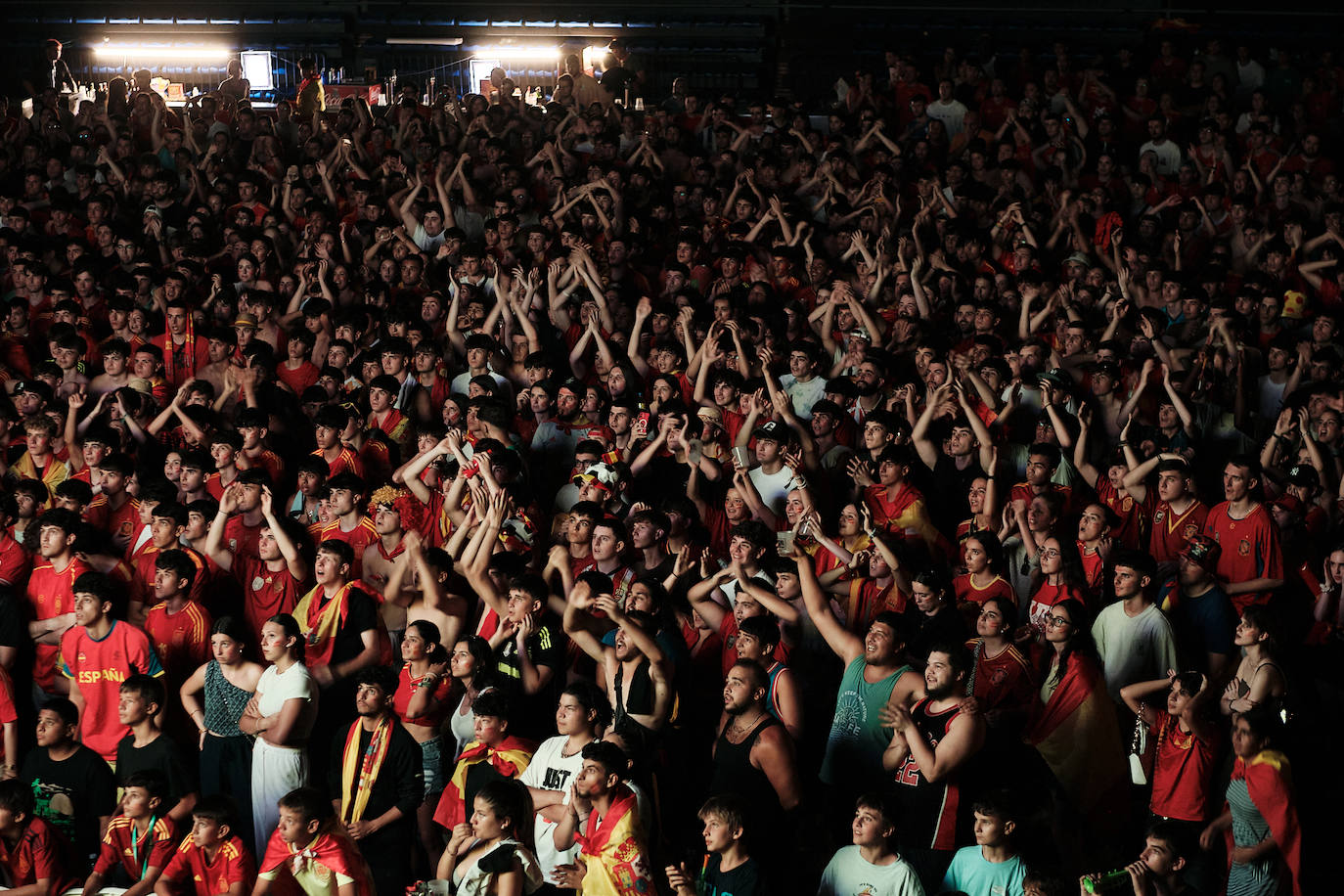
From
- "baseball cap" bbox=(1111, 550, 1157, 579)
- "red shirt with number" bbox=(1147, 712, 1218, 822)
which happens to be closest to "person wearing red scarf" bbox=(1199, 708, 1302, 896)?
"red shirt with number" bbox=(1147, 712, 1218, 822)

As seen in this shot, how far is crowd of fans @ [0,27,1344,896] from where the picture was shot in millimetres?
5828

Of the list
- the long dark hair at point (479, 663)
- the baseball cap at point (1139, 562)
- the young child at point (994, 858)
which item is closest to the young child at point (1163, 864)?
the young child at point (994, 858)

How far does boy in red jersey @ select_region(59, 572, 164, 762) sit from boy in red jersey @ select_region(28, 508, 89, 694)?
0.46m

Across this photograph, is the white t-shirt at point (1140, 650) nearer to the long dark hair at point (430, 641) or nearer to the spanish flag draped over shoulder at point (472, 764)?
the spanish flag draped over shoulder at point (472, 764)

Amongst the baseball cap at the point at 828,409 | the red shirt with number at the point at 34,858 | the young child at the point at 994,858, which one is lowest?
the red shirt with number at the point at 34,858

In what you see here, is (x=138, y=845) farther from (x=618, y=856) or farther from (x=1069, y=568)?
(x=1069, y=568)

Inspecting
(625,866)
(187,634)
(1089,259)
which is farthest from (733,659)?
(1089,259)

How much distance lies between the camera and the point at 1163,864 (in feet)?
16.7

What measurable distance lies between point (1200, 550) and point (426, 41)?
15388 millimetres

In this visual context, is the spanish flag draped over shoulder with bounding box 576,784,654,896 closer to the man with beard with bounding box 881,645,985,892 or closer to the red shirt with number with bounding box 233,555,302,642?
the man with beard with bounding box 881,645,985,892

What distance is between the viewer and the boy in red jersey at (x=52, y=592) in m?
7.27

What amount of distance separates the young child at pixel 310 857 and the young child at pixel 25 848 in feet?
3.55

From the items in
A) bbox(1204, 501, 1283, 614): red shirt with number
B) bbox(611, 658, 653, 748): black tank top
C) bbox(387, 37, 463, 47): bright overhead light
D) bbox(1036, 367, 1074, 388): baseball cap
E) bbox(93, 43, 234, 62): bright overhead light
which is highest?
bbox(387, 37, 463, 47): bright overhead light

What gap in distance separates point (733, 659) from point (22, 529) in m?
4.19
